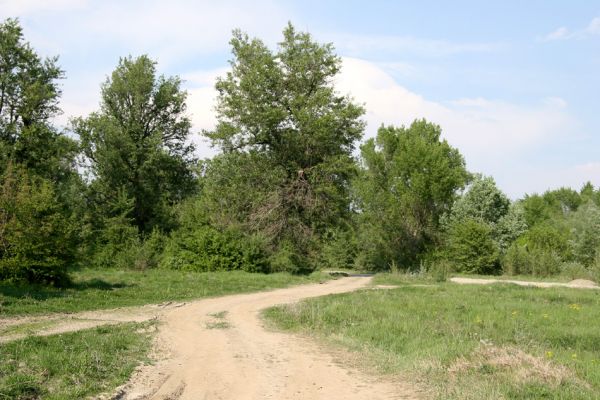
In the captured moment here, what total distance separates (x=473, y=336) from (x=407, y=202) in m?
40.7

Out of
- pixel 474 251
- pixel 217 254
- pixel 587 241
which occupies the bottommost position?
pixel 474 251

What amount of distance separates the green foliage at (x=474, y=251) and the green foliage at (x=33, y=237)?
106 feet

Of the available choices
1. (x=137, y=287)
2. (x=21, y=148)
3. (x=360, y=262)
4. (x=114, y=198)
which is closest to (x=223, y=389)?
(x=137, y=287)

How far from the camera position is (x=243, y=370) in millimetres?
9938

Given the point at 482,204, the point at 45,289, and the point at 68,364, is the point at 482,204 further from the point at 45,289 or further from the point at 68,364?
the point at 68,364

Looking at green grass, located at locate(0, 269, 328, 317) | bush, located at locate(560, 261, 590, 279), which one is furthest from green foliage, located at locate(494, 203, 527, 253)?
green grass, located at locate(0, 269, 328, 317)

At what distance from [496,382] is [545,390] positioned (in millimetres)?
763

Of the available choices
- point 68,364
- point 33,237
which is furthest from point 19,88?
point 68,364

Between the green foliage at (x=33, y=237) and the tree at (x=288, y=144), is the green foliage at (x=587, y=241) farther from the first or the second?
the green foliage at (x=33, y=237)

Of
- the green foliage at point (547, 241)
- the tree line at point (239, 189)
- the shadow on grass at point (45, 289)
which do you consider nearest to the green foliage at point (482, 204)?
the tree line at point (239, 189)

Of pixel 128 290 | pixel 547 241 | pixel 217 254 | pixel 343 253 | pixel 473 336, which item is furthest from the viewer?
pixel 343 253

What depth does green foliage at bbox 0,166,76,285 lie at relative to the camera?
769 inches

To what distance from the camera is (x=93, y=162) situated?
4784 centimetres

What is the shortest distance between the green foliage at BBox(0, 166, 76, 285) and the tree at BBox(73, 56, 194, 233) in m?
23.9
